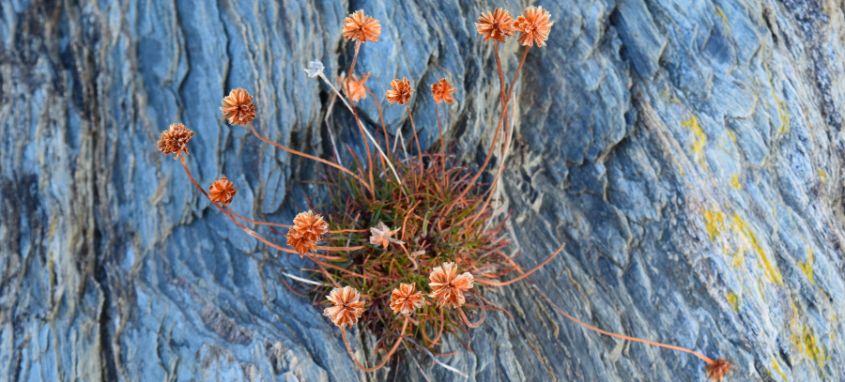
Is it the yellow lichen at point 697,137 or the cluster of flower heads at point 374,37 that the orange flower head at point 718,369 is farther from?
the cluster of flower heads at point 374,37

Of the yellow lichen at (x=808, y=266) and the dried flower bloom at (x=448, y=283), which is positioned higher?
the dried flower bloom at (x=448, y=283)

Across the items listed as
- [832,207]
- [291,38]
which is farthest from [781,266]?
[291,38]

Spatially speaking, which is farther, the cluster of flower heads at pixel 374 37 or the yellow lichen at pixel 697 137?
the yellow lichen at pixel 697 137

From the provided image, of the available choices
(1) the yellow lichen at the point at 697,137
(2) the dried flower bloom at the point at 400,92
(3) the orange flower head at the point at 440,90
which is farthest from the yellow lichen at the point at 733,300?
(2) the dried flower bloom at the point at 400,92

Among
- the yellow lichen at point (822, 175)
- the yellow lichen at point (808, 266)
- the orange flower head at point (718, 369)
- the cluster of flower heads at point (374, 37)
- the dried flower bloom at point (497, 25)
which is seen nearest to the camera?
the dried flower bloom at point (497, 25)

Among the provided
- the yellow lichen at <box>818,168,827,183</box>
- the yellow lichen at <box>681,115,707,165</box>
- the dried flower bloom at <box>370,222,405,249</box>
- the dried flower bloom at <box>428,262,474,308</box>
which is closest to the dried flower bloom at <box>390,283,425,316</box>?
the dried flower bloom at <box>428,262,474,308</box>

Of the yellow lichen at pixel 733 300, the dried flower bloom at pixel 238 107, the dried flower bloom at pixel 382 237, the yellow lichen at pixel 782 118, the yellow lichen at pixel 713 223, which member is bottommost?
the yellow lichen at pixel 733 300

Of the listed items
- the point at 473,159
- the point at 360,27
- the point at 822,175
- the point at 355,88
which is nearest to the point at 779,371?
the point at 822,175

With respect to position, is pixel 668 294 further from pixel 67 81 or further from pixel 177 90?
pixel 67 81

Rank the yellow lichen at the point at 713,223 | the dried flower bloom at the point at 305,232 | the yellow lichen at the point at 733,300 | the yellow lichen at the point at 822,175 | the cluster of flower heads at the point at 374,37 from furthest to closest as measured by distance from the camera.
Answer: the yellow lichen at the point at 822,175
the yellow lichen at the point at 713,223
the yellow lichen at the point at 733,300
the cluster of flower heads at the point at 374,37
the dried flower bloom at the point at 305,232
